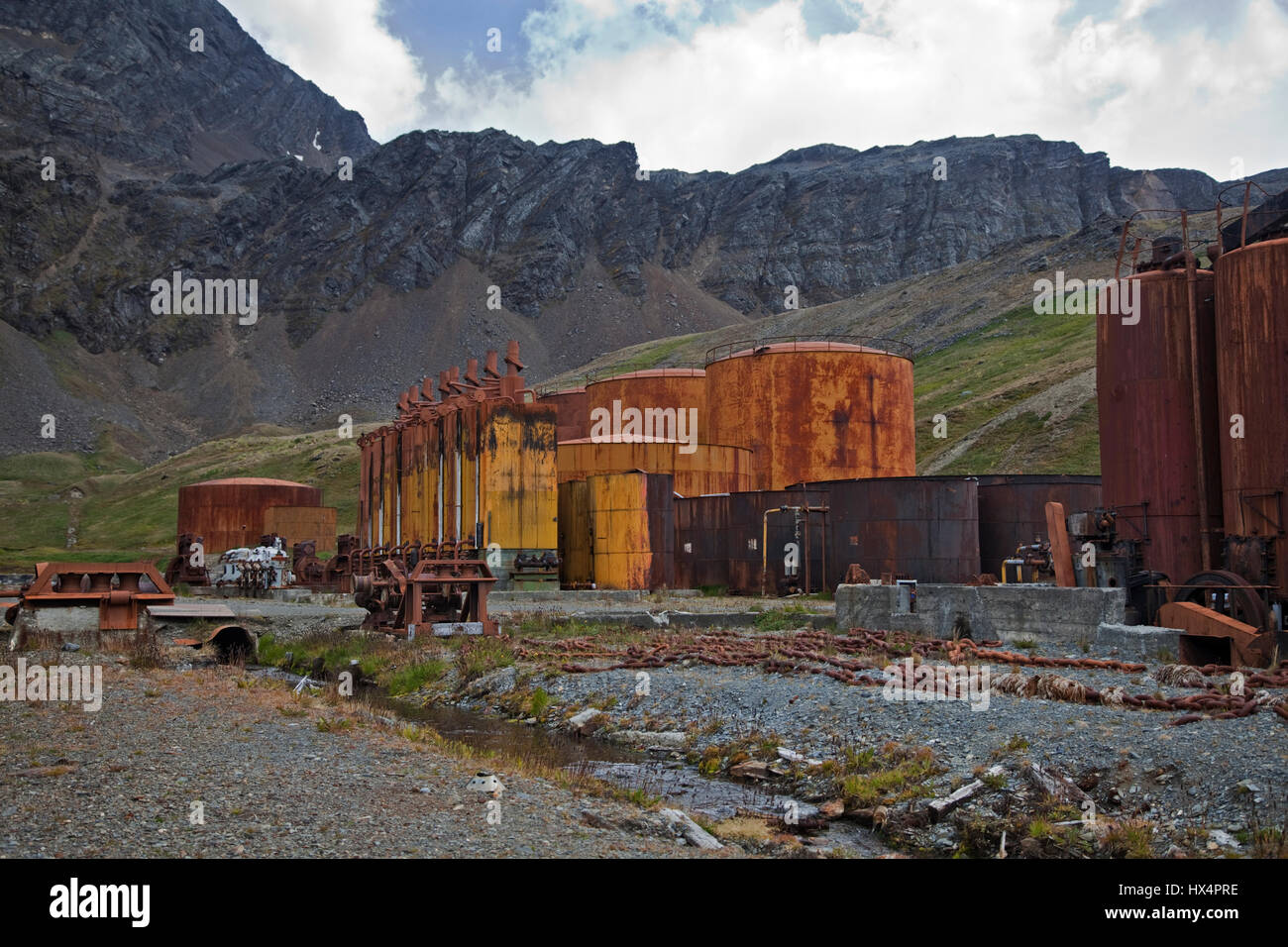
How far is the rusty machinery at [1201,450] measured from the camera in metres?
17.1

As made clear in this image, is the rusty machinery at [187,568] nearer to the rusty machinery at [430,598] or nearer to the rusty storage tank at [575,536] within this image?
the rusty storage tank at [575,536]

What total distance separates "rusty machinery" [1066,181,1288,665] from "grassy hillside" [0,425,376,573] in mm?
51941

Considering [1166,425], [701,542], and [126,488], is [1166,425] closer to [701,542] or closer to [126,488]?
[701,542]

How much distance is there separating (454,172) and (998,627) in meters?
174

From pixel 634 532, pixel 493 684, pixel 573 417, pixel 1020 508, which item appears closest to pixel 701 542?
pixel 634 532

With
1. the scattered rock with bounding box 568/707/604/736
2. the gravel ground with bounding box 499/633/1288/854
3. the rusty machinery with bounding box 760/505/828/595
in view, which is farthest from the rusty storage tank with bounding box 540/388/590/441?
the scattered rock with bounding box 568/707/604/736

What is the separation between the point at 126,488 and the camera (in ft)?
316

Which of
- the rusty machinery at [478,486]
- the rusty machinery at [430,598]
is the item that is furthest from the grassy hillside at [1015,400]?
the rusty machinery at [430,598]

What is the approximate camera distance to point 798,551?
105 ft

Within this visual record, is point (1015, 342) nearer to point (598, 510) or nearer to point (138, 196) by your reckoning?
point (598, 510)

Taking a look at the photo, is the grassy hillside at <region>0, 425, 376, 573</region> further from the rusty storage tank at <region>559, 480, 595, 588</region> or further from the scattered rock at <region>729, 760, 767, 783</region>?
the scattered rock at <region>729, 760, 767, 783</region>

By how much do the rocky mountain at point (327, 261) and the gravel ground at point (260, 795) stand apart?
369 feet

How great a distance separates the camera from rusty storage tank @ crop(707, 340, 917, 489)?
144ft
